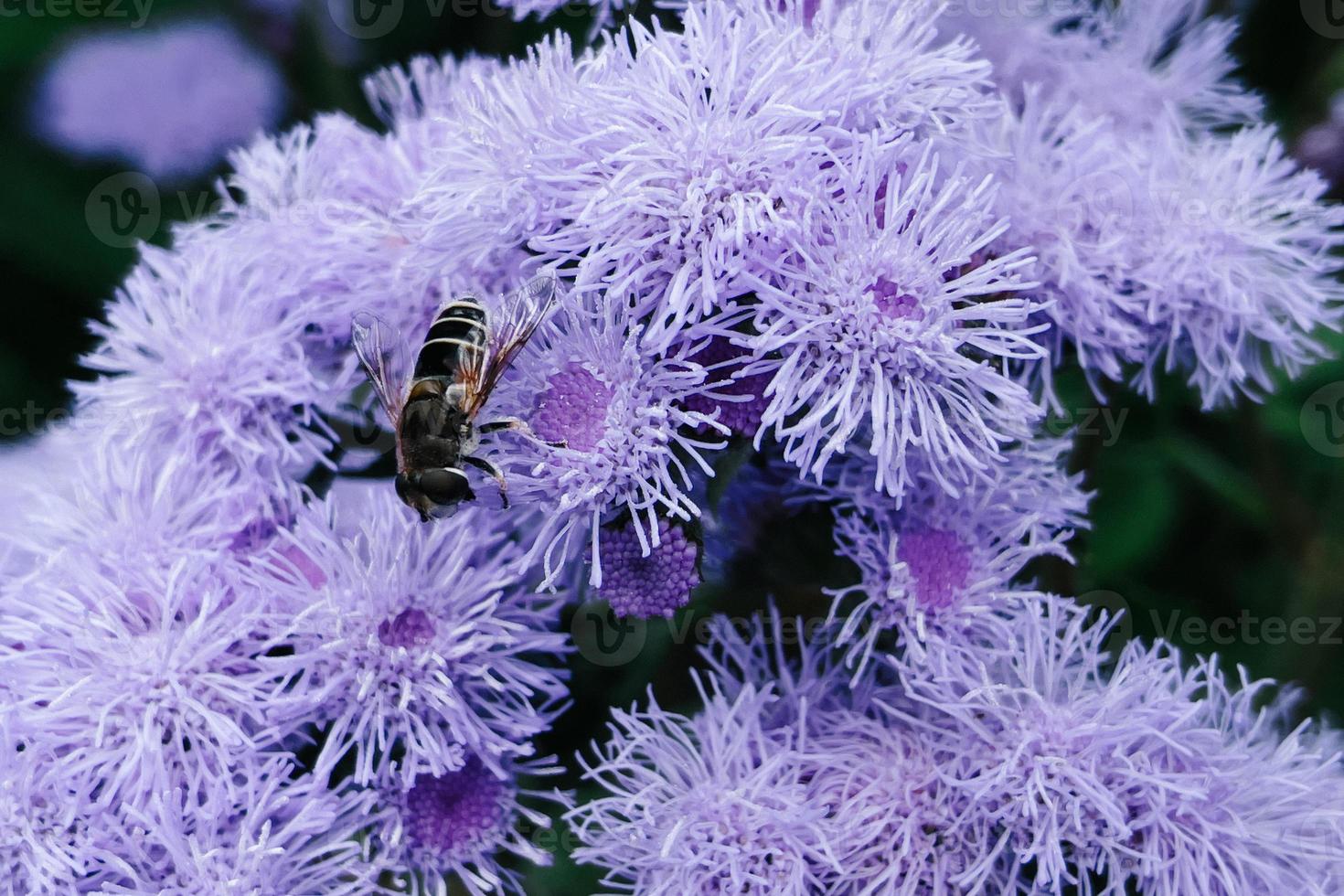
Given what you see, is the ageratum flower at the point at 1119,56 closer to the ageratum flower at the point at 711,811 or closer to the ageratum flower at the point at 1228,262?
the ageratum flower at the point at 1228,262

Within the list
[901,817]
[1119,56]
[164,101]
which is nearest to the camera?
[901,817]

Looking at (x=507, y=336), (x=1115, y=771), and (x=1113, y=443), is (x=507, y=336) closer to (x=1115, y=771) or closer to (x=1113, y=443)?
(x=1115, y=771)

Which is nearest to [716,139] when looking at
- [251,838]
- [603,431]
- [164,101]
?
[603,431]

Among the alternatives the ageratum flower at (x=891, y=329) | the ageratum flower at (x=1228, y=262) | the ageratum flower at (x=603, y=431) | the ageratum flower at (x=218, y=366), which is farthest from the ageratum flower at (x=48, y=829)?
the ageratum flower at (x=1228, y=262)

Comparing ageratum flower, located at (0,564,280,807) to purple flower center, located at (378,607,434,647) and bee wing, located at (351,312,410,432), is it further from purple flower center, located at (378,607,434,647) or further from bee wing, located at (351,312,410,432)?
bee wing, located at (351,312,410,432)

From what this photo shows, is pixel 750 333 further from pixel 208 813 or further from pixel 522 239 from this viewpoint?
pixel 208 813

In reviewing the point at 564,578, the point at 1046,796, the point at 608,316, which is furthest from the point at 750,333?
the point at 1046,796
